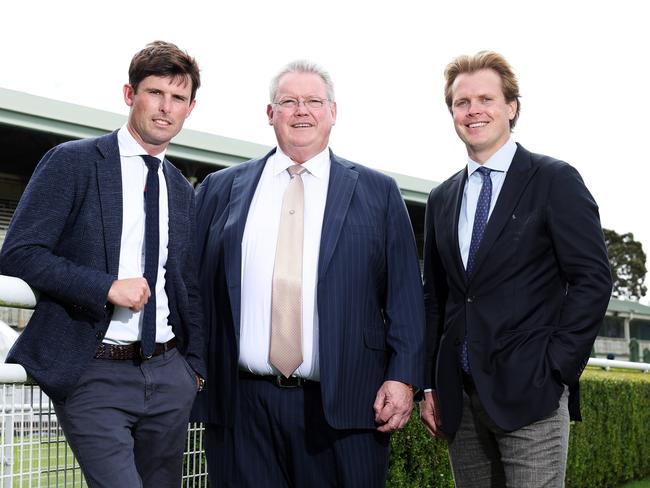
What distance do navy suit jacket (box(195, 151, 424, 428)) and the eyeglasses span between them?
264 mm

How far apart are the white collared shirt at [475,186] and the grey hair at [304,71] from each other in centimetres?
65

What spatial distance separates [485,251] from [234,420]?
1.15 metres

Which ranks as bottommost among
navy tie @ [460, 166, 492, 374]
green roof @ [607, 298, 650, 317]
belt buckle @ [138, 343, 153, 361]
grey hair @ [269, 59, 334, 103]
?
belt buckle @ [138, 343, 153, 361]

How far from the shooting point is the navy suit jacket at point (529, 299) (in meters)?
3.06

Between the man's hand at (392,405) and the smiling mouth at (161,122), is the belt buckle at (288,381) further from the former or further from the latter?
the smiling mouth at (161,122)

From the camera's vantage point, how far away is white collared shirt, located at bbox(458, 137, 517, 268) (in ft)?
11.0

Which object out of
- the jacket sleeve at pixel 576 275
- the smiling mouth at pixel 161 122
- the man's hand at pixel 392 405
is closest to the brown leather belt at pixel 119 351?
the smiling mouth at pixel 161 122

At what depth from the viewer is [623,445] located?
10281 mm

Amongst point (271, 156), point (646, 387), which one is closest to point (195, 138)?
point (646, 387)

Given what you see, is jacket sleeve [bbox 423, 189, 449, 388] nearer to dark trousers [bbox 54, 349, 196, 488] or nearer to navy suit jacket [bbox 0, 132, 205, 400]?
dark trousers [bbox 54, 349, 196, 488]

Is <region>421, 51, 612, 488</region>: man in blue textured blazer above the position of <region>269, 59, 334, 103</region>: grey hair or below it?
below

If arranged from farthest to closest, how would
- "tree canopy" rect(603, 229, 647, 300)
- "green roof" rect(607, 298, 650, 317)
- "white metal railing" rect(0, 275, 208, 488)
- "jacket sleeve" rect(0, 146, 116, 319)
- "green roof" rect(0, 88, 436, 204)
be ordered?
"tree canopy" rect(603, 229, 647, 300) < "green roof" rect(607, 298, 650, 317) < "green roof" rect(0, 88, 436, 204) < "white metal railing" rect(0, 275, 208, 488) < "jacket sleeve" rect(0, 146, 116, 319)

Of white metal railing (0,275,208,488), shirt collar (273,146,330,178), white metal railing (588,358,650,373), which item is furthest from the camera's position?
white metal railing (588,358,650,373)

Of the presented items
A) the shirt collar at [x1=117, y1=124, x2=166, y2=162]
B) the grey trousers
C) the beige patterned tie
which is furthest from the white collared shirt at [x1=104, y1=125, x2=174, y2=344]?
the grey trousers
